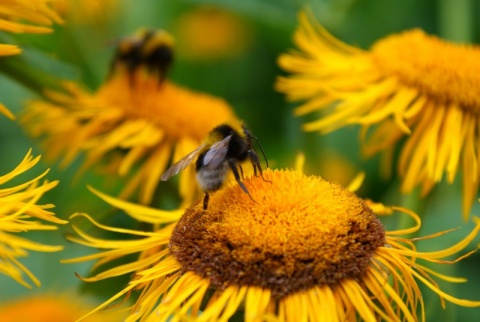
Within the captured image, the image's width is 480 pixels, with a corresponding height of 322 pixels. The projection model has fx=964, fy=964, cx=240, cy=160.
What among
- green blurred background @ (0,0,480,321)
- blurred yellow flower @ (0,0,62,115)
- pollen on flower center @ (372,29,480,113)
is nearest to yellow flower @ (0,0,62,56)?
blurred yellow flower @ (0,0,62,115)

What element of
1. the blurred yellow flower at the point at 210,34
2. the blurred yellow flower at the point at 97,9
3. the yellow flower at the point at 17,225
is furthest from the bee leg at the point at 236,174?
the blurred yellow flower at the point at 210,34

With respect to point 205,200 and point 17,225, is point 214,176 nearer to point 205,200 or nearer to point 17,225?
point 205,200

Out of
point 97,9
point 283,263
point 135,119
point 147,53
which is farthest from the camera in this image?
point 97,9

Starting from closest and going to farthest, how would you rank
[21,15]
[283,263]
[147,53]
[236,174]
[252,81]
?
[283,263] → [236,174] → [21,15] → [147,53] → [252,81]

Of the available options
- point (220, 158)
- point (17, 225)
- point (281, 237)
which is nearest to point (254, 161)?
point (220, 158)

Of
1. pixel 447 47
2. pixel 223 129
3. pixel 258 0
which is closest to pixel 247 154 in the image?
pixel 223 129

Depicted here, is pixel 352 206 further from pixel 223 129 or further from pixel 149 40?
pixel 149 40

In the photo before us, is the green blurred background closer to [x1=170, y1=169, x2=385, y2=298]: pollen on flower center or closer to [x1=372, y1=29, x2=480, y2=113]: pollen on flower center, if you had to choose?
[x1=372, y1=29, x2=480, y2=113]: pollen on flower center
